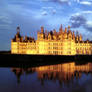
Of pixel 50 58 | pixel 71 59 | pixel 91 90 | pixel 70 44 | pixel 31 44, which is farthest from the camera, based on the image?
pixel 31 44

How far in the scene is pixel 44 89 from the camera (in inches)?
640

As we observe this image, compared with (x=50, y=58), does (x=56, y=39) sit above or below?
above

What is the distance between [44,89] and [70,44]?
7344 centimetres

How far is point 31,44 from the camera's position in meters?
95.9

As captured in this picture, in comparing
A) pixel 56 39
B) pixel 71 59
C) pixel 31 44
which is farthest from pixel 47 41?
pixel 71 59

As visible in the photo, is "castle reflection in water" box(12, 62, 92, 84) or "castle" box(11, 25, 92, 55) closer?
"castle reflection in water" box(12, 62, 92, 84)

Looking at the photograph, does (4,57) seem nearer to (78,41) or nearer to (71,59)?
(71,59)

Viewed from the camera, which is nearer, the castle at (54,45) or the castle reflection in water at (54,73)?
the castle reflection in water at (54,73)

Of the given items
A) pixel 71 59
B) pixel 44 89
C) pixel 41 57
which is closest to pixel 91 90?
pixel 44 89

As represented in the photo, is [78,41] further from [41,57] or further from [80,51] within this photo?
[41,57]

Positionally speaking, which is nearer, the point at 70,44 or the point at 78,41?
the point at 70,44

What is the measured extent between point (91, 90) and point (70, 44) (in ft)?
241

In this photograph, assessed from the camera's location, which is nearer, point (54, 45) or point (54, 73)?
point (54, 73)

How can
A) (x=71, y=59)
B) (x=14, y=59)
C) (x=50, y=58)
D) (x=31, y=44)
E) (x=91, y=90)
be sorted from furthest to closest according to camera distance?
(x=31, y=44) < (x=71, y=59) < (x=50, y=58) < (x=14, y=59) < (x=91, y=90)
